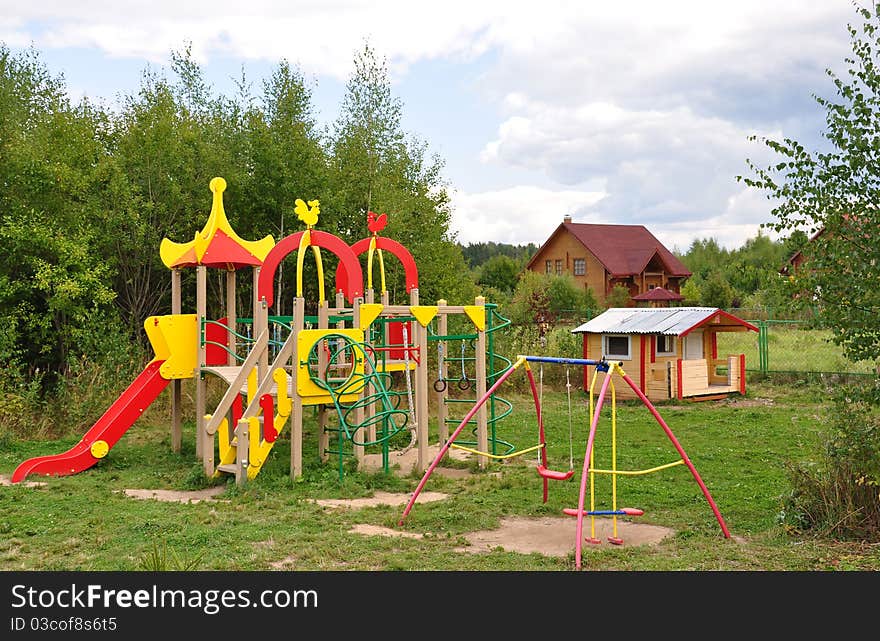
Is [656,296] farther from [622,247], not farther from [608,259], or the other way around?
[622,247]

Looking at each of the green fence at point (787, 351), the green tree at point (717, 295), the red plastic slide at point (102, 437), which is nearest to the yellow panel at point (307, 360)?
the red plastic slide at point (102, 437)

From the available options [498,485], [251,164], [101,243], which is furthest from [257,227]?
[498,485]

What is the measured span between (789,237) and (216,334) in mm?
→ 6839

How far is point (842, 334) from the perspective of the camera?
6.18m

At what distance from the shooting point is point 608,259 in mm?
37312

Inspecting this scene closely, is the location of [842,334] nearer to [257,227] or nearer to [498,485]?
[498,485]

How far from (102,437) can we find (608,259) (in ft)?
99.5

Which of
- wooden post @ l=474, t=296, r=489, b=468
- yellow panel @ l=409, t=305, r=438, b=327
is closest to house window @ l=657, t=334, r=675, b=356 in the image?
wooden post @ l=474, t=296, r=489, b=468

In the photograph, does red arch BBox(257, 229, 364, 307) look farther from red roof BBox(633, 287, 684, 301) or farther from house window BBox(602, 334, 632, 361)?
red roof BBox(633, 287, 684, 301)

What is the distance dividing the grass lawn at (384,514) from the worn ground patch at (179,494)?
0.16 metres

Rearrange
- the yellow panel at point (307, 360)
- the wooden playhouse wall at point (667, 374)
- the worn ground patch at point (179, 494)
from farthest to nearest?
the wooden playhouse wall at point (667, 374), the yellow panel at point (307, 360), the worn ground patch at point (179, 494)

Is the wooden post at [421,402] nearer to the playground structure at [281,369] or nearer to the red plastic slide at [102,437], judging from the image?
the playground structure at [281,369]

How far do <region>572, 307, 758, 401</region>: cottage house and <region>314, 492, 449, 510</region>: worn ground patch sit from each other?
24.9ft

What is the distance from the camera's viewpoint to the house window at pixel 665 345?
589 inches
